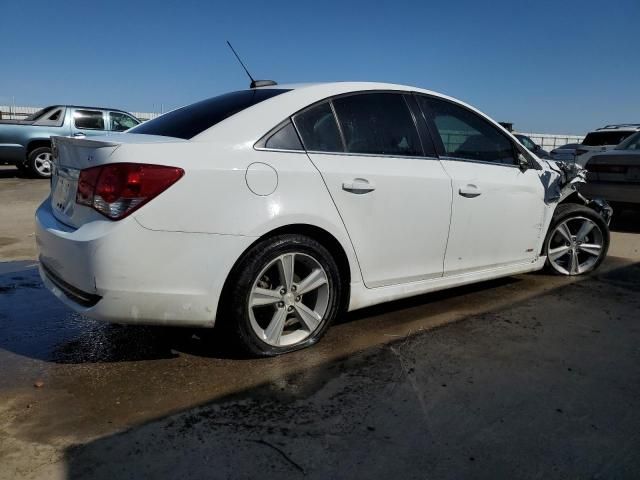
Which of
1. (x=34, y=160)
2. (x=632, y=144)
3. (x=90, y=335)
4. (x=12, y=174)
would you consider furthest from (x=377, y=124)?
(x=12, y=174)

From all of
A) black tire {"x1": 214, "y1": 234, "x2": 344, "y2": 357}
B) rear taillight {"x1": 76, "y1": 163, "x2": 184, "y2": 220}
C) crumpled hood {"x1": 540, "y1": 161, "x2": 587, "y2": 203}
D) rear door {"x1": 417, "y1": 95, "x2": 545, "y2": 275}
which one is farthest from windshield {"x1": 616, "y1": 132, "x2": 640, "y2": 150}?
rear taillight {"x1": 76, "y1": 163, "x2": 184, "y2": 220}

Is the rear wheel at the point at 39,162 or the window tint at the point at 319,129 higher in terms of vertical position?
the window tint at the point at 319,129

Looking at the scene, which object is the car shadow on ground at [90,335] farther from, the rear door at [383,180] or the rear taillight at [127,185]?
the rear taillight at [127,185]

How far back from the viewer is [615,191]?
7.25 m

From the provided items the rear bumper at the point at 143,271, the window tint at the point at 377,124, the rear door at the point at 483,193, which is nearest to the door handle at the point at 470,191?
the rear door at the point at 483,193

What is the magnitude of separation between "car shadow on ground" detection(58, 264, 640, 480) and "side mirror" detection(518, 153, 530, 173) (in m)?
1.45

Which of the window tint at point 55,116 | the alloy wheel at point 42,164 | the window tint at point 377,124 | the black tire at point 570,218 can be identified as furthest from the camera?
the window tint at point 55,116

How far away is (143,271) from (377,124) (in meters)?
1.73

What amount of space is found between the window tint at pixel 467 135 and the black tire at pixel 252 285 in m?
1.32

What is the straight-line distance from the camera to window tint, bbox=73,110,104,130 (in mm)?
13008

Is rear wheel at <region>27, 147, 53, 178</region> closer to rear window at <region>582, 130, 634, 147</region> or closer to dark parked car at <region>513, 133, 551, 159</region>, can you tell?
dark parked car at <region>513, 133, 551, 159</region>

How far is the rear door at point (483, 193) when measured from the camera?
370 cm

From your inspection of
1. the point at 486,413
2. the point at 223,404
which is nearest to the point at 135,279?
the point at 223,404

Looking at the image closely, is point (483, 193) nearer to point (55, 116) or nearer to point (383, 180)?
point (383, 180)
